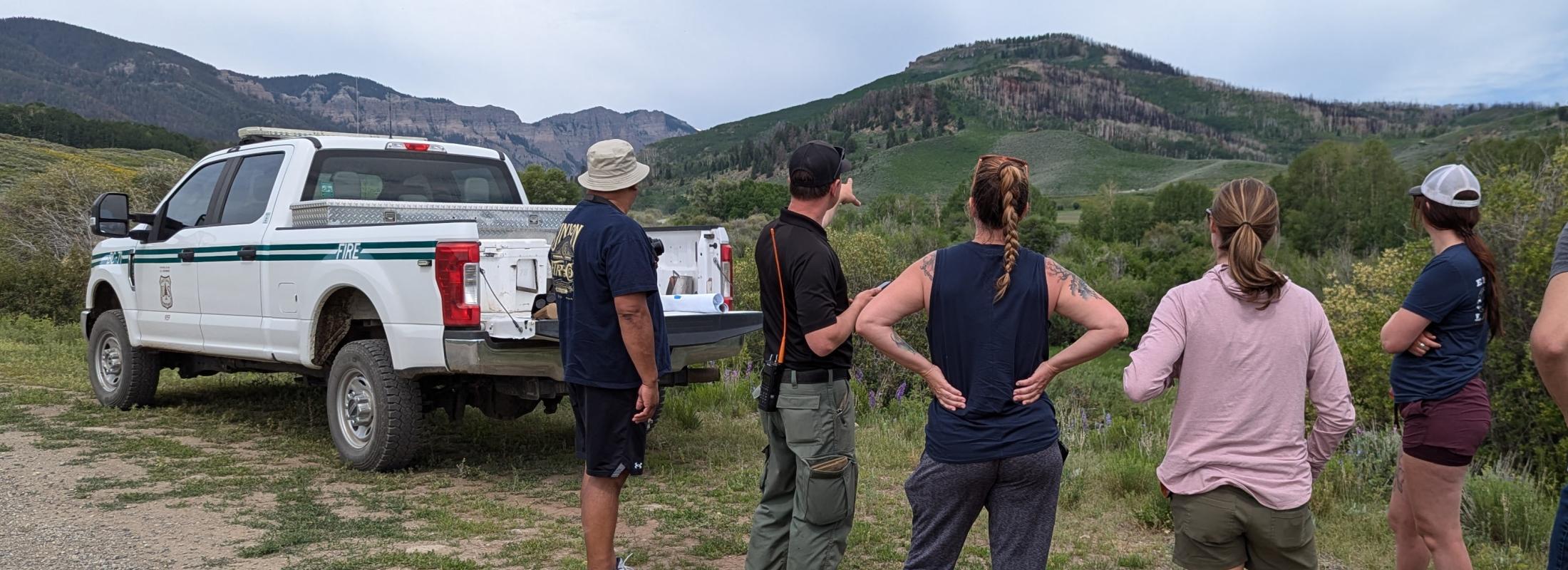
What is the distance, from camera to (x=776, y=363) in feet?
12.1

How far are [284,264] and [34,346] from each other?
364 inches

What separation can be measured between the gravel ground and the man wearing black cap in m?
2.57

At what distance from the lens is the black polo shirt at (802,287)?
3.51 meters

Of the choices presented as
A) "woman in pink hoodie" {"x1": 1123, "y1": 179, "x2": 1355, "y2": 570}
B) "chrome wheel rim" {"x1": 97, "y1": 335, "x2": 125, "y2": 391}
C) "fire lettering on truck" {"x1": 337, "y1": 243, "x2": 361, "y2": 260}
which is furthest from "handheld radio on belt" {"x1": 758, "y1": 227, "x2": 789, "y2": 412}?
"chrome wheel rim" {"x1": 97, "y1": 335, "x2": 125, "y2": 391}

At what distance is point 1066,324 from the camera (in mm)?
35062

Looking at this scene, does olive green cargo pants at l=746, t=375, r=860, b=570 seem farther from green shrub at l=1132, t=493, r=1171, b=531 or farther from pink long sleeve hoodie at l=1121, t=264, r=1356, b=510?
green shrub at l=1132, t=493, r=1171, b=531

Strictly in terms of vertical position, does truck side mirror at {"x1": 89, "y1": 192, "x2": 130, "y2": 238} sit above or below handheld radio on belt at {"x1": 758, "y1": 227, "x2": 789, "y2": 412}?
above

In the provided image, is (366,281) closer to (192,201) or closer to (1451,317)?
(192,201)

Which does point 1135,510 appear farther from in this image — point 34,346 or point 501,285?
point 34,346

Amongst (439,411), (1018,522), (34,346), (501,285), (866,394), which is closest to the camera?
(1018,522)

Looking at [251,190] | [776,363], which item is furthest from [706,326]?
[251,190]

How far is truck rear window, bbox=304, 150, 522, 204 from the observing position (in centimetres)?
704

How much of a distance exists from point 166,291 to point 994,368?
280 inches

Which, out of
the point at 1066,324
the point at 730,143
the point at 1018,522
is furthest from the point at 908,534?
the point at 730,143
